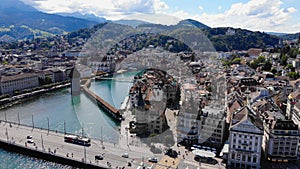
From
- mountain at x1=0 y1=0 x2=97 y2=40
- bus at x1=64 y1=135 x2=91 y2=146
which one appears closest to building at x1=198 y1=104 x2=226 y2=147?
bus at x1=64 y1=135 x2=91 y2=146

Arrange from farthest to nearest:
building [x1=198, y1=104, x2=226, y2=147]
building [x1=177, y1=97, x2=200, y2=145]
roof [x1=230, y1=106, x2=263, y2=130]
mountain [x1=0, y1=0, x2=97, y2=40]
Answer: mountain [x1=0, y1=0, x2=97, y2=40] → building [x1=177, y1=97, x2=200, y2=145] → building [x1=198, y1=104, x2=226, y2=147] → roof [x1=230, y1=106, x2=263, y2=130]

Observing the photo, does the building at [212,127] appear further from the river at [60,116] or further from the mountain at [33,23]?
the mountain at [33,23]

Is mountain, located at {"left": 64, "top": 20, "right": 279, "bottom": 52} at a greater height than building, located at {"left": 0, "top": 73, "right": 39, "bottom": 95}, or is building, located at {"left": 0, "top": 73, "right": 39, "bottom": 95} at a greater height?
mountain, located at {"left": 64, "top": 20, "right": 279, "bottom": 52}

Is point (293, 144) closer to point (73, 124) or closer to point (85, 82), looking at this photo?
point (73, 124)

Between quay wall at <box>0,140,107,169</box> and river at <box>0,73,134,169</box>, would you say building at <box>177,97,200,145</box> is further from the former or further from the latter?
quay wall at <box>0,140,107,169</box>

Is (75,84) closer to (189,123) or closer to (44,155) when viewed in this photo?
(44,155)

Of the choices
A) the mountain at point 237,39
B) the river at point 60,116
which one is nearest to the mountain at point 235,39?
the mountain at point 237,39

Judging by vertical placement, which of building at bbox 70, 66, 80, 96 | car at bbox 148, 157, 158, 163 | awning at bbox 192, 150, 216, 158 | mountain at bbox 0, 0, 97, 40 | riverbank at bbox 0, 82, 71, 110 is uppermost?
mountain at bbox 0, 0, 97, 40
